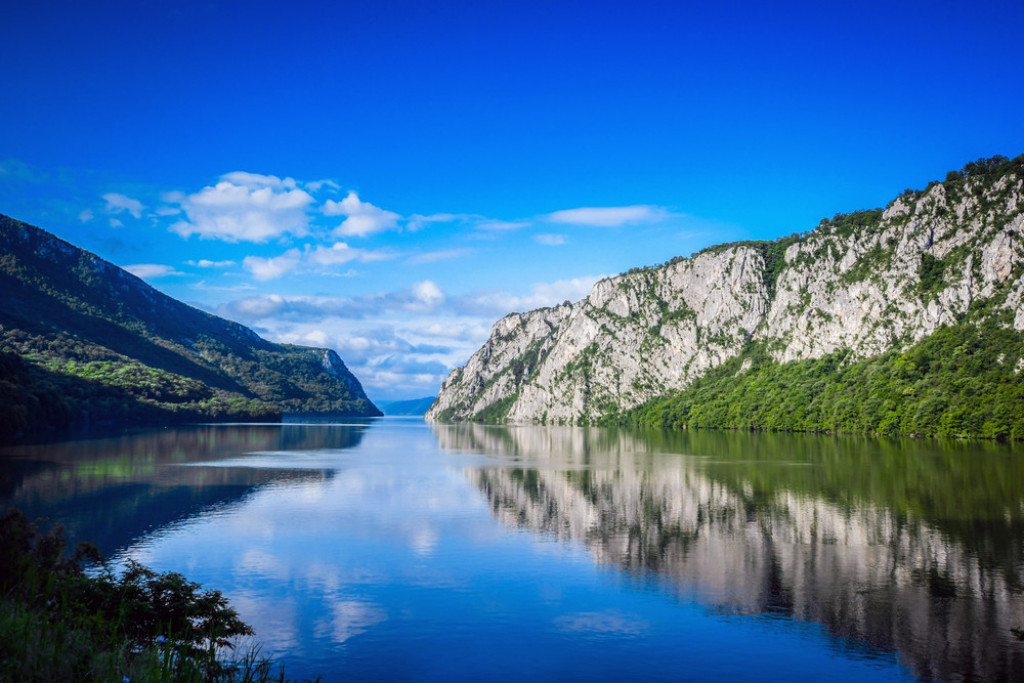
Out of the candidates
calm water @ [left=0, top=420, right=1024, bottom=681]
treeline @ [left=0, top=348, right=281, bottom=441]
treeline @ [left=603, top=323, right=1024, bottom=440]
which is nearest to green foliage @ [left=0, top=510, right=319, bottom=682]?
calm water @ [left=0, top=420, right=1024, bottom=681]

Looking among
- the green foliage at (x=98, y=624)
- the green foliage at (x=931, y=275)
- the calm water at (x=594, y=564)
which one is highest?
the green foliage at (x=931, y=275)

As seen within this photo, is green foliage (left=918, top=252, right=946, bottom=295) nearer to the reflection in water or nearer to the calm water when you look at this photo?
the reflection in water

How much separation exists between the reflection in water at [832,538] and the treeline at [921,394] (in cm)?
4740

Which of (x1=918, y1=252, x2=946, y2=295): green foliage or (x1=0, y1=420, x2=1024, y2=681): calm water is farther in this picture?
(x1=918, y1=252, x2=946, y2=295): green foliage

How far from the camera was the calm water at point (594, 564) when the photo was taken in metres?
19.3

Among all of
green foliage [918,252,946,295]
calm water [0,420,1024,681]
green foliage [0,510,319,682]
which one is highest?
green foliage [918,252,946,295]

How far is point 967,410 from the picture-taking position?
114 m

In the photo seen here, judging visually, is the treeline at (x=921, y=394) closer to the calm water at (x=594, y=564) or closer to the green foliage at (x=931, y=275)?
the green foliage at (x=931, y=275)

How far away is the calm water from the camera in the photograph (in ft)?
63.4

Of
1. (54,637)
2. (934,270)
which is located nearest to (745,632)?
(54,637)

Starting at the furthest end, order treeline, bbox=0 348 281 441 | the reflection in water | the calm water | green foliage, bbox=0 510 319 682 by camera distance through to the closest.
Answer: treeline, bbox=0 348 281 441, the reflection in water, the calm water, green foliage, bbox=0 510 319 682

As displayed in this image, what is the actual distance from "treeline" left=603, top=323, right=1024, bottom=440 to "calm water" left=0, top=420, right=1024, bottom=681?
58.2 m

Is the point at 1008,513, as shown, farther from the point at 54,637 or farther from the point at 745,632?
the point at 54,637

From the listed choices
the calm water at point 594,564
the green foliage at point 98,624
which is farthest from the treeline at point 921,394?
the green foliage at point 98,624
